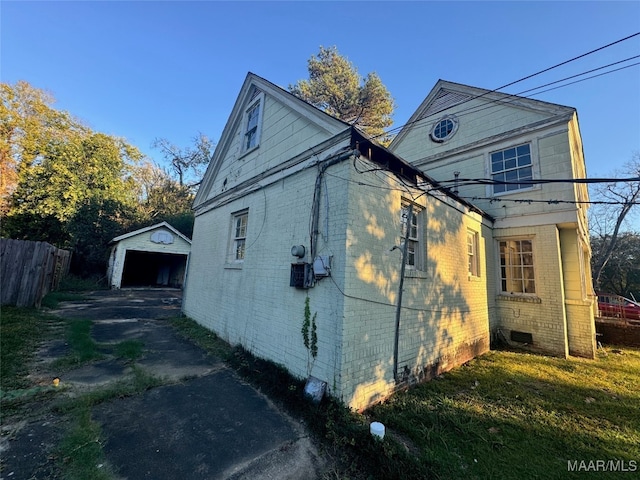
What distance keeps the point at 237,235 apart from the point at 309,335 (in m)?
4.36

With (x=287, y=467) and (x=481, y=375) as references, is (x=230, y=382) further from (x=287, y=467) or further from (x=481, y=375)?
Result: (x=481, y=375)

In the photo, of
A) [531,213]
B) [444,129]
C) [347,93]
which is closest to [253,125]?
[444,129]

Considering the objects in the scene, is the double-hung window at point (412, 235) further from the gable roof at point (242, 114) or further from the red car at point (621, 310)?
the red car at point (621, 310)

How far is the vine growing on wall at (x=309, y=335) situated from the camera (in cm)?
423

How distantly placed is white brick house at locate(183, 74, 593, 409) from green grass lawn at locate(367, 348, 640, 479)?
0.58m

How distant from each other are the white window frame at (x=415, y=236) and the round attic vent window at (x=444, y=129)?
22.5 feet

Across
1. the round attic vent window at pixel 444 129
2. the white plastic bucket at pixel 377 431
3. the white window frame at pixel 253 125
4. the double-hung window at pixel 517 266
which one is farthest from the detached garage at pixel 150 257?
the double-hung window at pixel 517 266

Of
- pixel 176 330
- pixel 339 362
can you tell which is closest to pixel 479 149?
pixel 339 362

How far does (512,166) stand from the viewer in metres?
9.03

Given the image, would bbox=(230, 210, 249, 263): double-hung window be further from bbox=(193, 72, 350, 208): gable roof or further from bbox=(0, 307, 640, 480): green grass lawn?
bbox=(193, 72, 350, 208): gable roof

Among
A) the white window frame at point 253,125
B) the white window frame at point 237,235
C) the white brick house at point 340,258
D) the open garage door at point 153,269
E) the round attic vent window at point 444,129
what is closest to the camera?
the white brick house at point 340,258

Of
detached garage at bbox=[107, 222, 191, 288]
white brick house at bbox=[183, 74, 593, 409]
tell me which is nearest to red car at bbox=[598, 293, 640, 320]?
white brick house at bbox=[183, 74, 593, 409]

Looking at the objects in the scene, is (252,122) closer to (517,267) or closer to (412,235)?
(412,235)

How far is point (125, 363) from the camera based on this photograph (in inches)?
208
